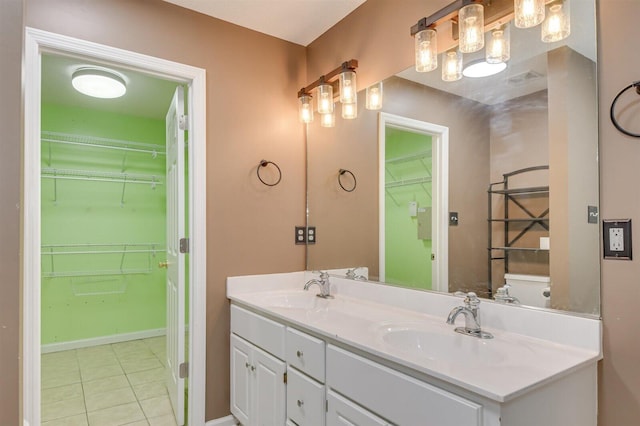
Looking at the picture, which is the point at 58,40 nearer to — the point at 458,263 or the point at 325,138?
the point at 325,138

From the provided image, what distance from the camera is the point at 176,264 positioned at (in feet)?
7.55

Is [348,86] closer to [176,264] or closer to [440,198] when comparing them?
[440,198]

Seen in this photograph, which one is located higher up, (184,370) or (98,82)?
(98,82)

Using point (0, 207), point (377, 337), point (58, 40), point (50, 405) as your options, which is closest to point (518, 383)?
point (377, 337)

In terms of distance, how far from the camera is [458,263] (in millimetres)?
1652

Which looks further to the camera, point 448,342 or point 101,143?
point 101,143

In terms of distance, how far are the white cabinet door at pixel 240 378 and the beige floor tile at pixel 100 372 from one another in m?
1.53

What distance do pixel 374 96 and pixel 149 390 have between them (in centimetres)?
263

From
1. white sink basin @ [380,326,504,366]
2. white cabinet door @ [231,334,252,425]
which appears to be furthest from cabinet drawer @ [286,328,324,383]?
white cabinet door @ [231,334,252,425]

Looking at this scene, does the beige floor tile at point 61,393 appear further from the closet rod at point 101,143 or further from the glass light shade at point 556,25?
the glass light shade at point 556,25

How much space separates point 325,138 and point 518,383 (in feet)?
5.97

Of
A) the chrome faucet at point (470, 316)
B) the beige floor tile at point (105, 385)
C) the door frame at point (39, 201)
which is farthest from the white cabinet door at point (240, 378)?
the beige floor tile at point (105, 385)

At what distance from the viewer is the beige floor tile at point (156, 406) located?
2.40 metres

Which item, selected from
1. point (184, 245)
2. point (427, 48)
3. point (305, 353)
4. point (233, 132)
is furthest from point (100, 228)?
A: point (427, 48)
